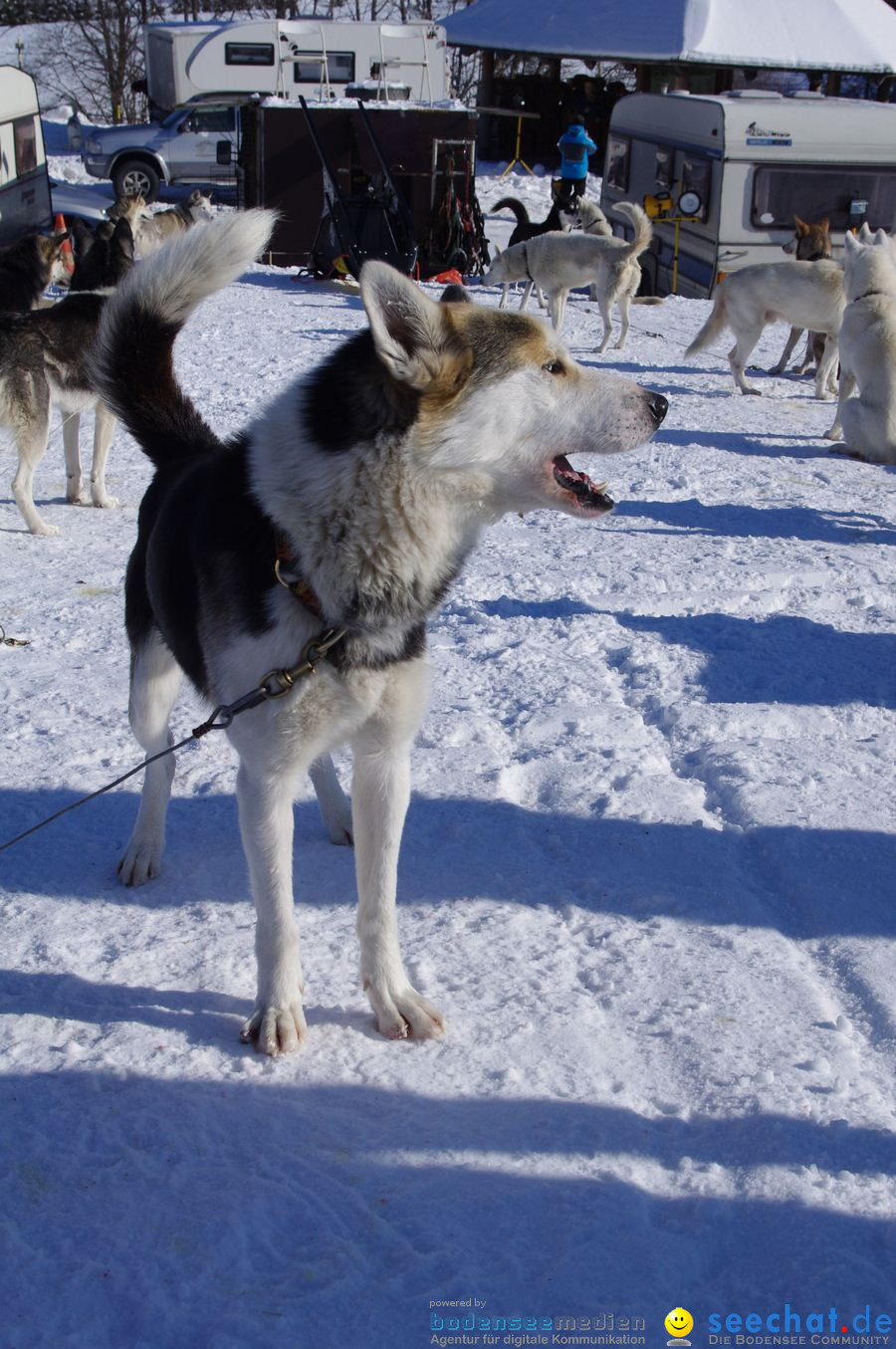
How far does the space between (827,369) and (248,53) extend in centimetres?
1898

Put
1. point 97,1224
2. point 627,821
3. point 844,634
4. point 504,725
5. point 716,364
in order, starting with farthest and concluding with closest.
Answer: point 716,364
point 844,634
point 504,725
point 627,821
point 97,1224

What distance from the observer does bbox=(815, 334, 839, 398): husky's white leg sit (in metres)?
9.16

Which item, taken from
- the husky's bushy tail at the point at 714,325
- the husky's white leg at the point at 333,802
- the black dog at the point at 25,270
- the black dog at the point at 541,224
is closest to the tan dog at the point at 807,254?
the husky's bushy tail at the point at 714,325

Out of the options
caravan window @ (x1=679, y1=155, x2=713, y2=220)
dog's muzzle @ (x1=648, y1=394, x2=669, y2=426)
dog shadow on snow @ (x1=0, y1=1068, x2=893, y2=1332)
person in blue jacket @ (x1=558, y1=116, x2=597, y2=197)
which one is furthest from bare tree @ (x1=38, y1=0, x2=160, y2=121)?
dog shadow on snow @ (x1=0, y1=1068, x2=893, y2=1332)

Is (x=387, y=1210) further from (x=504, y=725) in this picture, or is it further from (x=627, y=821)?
(x=504, y=725)

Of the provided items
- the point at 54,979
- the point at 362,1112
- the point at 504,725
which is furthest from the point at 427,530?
the point at 504,725

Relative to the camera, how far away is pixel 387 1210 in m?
1.87

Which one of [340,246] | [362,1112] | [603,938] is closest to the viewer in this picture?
[362,1112]

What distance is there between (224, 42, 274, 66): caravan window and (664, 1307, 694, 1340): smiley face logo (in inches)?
1020

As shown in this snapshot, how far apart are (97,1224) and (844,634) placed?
350cm

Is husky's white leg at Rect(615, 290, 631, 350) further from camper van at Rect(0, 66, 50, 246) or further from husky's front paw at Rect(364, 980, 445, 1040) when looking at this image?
husky's front paw at Rect(364, 980, 445, 1040)

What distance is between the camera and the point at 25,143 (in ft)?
46.2

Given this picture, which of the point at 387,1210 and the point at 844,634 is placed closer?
the point at 387,1210

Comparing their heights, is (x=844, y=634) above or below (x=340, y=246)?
below
